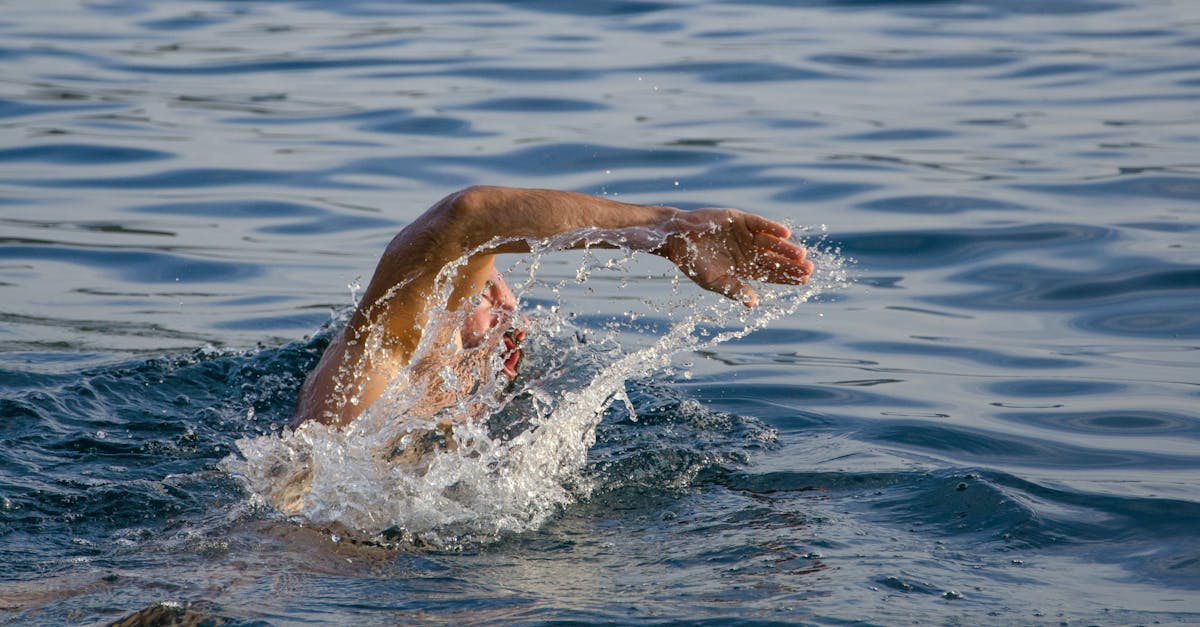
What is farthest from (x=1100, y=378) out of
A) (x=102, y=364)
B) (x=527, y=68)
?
→ (x=527, y=68)

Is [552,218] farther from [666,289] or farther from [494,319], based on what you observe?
[666,289]

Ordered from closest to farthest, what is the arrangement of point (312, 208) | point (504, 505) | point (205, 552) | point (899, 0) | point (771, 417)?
point (205, 552) → point (504, 505) → point (771, 417) → point (312, 208) → point (899, 0)

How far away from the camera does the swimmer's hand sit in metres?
4.55

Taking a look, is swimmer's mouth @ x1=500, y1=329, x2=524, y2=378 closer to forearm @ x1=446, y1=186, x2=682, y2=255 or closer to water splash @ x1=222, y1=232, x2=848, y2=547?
water splash @ x1=222, y1=232, x2=848, y2=547

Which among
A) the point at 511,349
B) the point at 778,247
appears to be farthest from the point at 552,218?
the point at 511,349

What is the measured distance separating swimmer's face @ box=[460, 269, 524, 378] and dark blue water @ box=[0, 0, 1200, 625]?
558 millimetres

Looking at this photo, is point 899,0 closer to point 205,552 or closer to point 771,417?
point 771,417

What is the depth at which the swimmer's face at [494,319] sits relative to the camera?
5691 mm

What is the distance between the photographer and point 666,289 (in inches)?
309

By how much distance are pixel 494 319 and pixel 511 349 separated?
172 millimetres

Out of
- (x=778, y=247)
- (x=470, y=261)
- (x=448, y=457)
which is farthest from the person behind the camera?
(x=470, y=261)

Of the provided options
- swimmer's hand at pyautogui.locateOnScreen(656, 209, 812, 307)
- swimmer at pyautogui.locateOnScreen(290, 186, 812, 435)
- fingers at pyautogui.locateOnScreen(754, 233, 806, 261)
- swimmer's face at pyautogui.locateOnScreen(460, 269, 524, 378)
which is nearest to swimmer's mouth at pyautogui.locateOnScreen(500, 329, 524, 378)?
swimmer's face at pyautogui.locateOnScreen(460, 269, 524, 378)

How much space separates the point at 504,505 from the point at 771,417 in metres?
1.57

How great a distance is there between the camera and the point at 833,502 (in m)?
4.85
